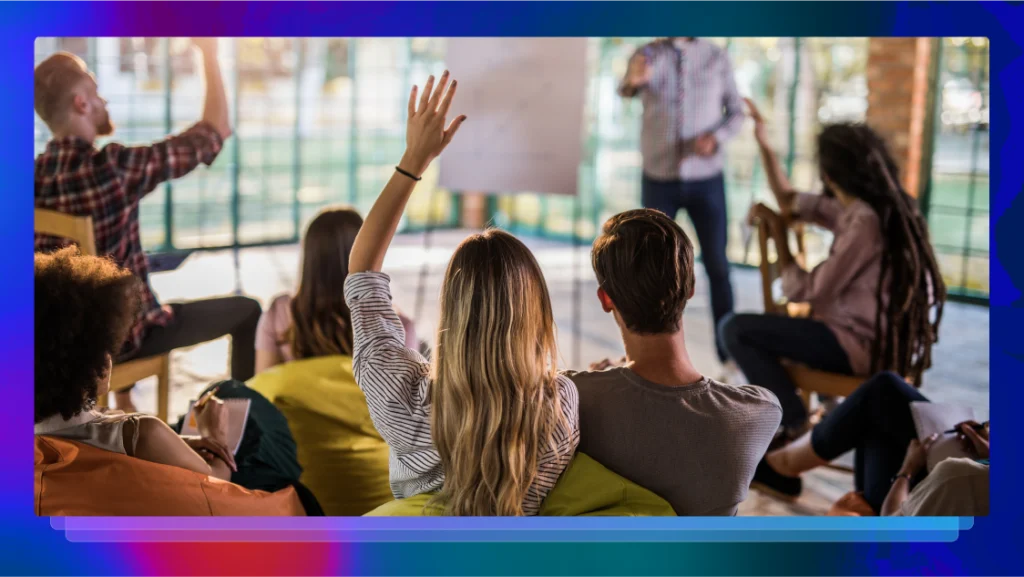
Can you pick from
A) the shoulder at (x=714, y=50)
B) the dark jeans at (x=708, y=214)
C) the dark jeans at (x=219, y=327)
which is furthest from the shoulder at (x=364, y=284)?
the shoulder at (x=714, y=50)

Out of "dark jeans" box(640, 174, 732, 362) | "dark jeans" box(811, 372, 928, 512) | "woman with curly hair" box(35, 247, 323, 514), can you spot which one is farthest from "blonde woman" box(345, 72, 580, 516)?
"dark jeans" box(640, 174, 732, 362)

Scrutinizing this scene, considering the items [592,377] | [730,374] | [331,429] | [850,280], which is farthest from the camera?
[730,374]

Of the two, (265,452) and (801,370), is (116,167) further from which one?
(801,370)

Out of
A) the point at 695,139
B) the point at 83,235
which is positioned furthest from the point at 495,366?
the point at 695,139

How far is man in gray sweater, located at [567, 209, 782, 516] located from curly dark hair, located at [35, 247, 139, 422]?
86cm

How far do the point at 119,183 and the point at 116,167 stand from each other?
32 mm

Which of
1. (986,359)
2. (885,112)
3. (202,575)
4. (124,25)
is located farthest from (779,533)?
(885,112)

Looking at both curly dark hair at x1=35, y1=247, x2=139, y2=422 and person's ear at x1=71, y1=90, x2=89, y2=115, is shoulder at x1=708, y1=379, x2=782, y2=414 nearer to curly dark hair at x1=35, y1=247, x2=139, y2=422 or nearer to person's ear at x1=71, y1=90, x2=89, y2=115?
curly dark hair at x1=35, y1=247, x2=139, y2=422

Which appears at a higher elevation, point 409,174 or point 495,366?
point 409,174

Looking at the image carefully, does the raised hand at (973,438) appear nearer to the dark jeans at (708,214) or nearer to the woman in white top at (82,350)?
the dark jeans at (708,214)

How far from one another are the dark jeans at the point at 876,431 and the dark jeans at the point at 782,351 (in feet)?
1.39

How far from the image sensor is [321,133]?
11.7 ft

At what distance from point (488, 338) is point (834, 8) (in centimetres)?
94

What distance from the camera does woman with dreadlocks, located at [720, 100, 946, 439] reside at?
2.34 metres
